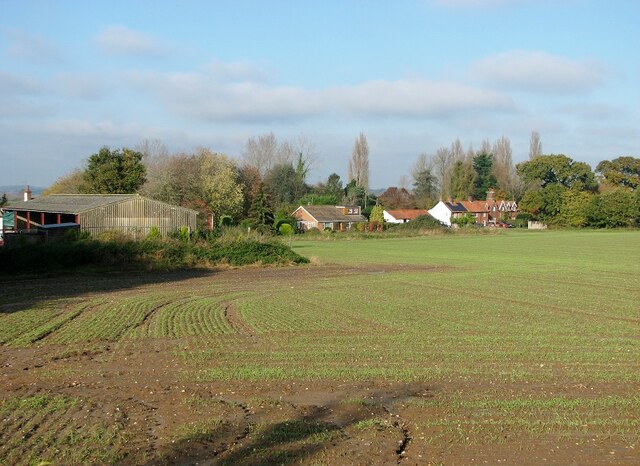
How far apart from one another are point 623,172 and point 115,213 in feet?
408

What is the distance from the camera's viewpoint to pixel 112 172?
69.7 m

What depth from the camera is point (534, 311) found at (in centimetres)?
1983

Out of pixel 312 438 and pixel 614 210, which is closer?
pixel 312 438

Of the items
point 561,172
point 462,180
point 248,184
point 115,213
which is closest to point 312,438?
point 115,213

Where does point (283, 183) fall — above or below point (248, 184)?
above

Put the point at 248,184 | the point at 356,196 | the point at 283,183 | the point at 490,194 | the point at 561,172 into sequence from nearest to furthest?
the point at 248,184
the point at 283,183
the point at 356,196
the point at 561,172
the point at 490,194

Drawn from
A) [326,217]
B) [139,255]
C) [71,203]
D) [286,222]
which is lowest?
[139,255]

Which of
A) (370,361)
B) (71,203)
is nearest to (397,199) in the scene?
(71,203)

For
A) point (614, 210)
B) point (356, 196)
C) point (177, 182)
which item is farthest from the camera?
point (356, 196)

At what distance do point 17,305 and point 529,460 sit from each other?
17.1m

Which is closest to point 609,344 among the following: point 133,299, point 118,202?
point 133,299

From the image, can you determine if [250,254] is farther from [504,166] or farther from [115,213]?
[504,166]

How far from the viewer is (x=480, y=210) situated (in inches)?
5561

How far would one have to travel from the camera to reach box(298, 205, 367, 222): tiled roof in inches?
4385
